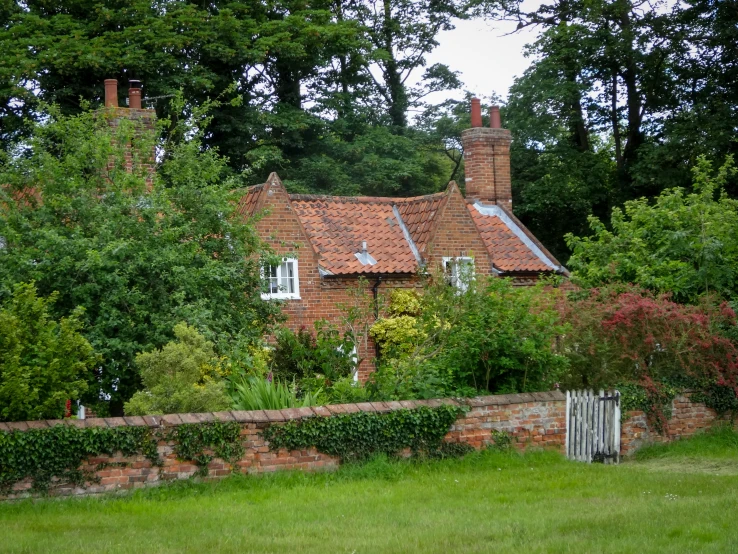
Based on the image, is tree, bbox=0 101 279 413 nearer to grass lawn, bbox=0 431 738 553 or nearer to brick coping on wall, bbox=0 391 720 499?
brick coping on wall, bbox=0 391 720 499

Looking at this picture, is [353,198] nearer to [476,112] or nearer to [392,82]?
[476,112]

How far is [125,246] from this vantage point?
51.4ft

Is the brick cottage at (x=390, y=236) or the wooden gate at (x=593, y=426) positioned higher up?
the brick cottage at (x=390, y=236)

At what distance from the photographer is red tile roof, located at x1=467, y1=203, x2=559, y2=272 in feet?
94.8

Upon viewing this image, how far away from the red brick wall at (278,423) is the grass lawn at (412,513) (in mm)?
236

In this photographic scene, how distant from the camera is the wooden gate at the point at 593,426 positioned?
16.2 meters

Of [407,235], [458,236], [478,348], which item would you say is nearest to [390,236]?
[407,235]

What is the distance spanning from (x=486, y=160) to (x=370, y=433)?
19101 mm

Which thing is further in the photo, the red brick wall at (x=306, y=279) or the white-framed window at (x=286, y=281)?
the red brick wall at (x=306, y=279)

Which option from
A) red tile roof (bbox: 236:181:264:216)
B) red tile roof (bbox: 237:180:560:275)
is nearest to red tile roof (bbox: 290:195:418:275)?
red tile roof (bbox: 237:180:560:275)

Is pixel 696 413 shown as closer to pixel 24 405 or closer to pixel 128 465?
pixel 128 465

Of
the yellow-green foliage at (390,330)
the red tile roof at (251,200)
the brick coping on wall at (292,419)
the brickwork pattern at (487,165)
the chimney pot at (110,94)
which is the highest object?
the chimney pot at (110,94)

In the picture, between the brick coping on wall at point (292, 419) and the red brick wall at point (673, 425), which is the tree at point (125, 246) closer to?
the brick coping on wall at point (292, 419)

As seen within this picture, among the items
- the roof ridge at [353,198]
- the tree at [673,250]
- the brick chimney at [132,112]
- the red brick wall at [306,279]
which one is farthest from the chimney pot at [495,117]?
the brick chimney at [132,112]
